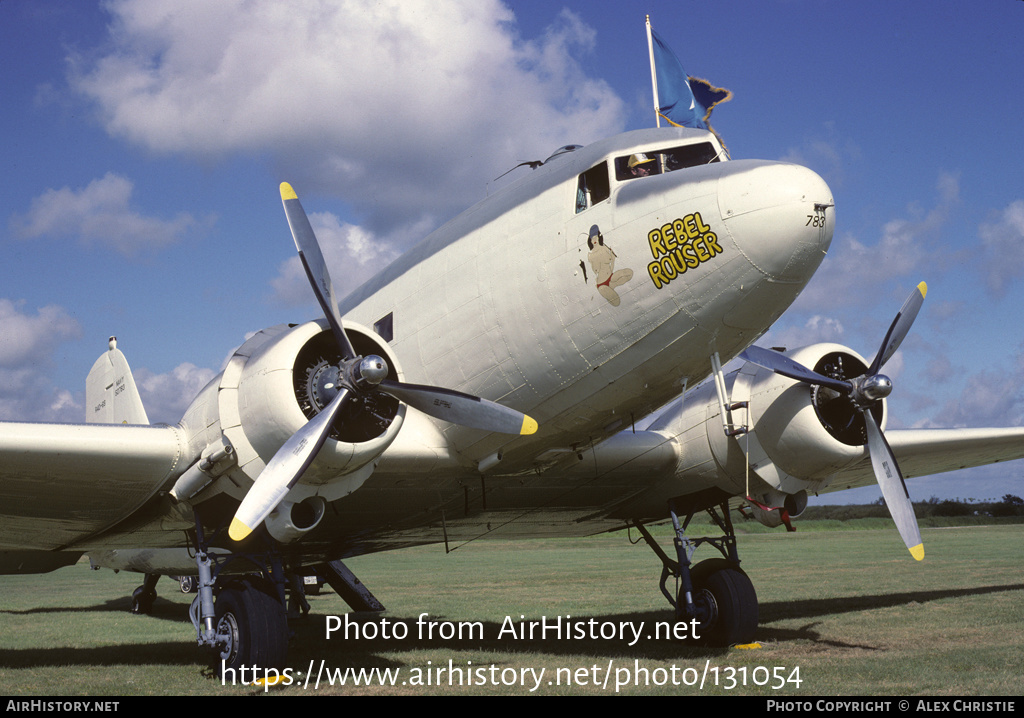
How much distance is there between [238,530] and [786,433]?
6273 mm

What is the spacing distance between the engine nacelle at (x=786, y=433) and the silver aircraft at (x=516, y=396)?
0.09 feet

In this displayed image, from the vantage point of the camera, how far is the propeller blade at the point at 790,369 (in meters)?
9.63

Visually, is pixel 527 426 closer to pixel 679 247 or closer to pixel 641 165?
pixel 679 247

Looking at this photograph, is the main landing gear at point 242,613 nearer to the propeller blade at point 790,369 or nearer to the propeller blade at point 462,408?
the propeller blade at point 462,408

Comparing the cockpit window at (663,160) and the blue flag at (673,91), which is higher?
the blue flag at (673,91)

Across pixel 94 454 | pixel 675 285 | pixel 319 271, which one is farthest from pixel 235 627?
pixel 675 285

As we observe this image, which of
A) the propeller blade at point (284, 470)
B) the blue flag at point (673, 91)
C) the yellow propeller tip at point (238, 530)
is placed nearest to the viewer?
the yellow propeller tip at point (238, 530)

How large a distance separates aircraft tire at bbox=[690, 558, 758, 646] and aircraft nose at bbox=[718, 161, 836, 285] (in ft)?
15.9

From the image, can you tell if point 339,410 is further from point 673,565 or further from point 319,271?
point 673,565

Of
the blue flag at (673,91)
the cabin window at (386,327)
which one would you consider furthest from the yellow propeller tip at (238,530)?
the blue flag at (673,91)

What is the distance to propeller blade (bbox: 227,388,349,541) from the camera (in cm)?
736

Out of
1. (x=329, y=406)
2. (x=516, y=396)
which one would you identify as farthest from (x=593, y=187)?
(x=329, y=406)

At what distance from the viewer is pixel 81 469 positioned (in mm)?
8383
